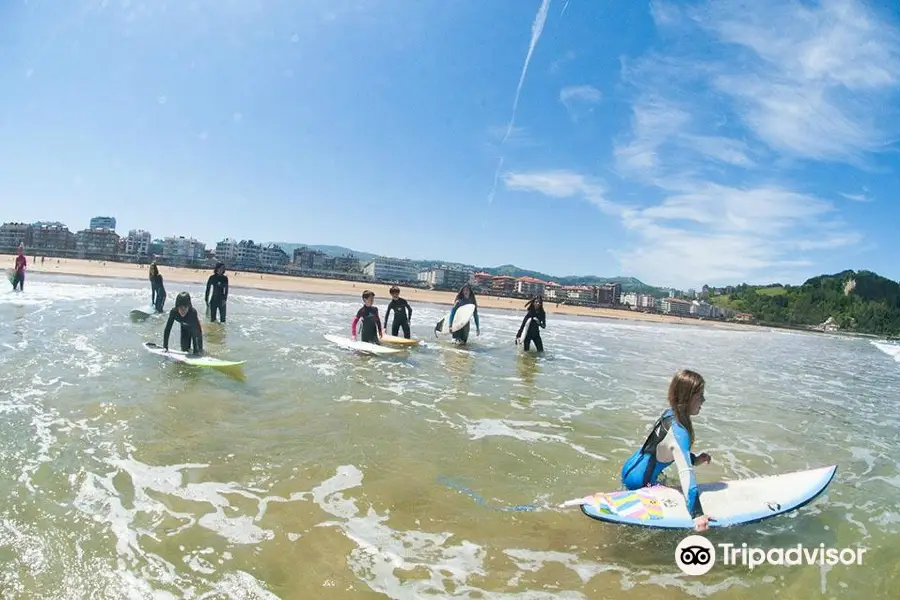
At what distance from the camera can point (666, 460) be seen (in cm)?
458

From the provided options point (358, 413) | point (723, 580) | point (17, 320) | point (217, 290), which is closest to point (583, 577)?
point (723, 580)

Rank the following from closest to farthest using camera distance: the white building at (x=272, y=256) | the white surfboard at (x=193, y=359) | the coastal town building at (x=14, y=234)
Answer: the white surfboard at (x=193, y=359) → the coastal town building at (x=14, y=234) → the white building at (x=272, y=256)

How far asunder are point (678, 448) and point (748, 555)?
1.12 m

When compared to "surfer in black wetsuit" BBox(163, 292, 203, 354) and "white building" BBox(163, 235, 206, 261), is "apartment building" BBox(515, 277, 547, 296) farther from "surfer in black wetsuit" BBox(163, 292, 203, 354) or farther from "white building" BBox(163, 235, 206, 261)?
"surfer in black wetsuit" BBox(163, 292, 203, 354)

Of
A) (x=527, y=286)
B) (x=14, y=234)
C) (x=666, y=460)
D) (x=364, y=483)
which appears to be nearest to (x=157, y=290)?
(x=364, y=483)

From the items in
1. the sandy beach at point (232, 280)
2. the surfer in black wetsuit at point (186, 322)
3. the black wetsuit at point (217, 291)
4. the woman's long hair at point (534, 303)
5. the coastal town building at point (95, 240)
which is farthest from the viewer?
the coastal town building at point (95, 240)

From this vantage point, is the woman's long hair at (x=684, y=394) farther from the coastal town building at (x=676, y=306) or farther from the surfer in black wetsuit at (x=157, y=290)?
the coastal town building at (x=676, y=306)

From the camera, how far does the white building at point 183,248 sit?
566ft

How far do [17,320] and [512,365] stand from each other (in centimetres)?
1417

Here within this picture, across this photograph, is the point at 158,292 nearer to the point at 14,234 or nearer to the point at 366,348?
the point at 366,348

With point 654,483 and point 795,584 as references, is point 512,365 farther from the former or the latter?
point 795,584

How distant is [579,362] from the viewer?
51.0 feet

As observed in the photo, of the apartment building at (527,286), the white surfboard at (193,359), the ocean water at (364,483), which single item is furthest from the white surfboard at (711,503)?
the apartment building at (527,286)

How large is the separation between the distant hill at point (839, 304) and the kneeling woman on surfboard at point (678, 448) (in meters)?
165
